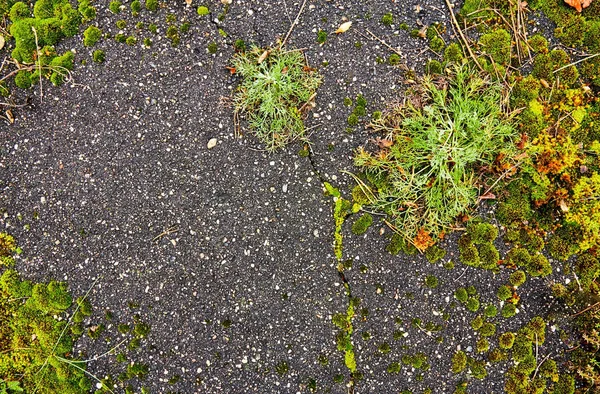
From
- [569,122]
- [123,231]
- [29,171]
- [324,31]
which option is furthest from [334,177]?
[29,171]

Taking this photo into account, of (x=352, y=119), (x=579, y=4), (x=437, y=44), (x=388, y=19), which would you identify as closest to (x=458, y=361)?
(x=352, y=119)

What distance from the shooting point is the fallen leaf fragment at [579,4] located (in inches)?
118

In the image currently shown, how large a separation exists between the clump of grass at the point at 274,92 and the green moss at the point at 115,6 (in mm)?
938

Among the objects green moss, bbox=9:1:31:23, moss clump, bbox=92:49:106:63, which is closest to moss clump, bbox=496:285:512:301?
moss clump, bbox=92:49:106:63

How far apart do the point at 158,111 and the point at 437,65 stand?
204 centimetres

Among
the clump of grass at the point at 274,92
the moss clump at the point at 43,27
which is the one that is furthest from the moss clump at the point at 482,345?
the moss clump at the point at 43,27

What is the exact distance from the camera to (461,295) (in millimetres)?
2924

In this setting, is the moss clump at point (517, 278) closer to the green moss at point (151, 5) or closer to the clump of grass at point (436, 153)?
the clump of grass at point (436, 153)

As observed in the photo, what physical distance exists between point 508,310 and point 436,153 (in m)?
1.22

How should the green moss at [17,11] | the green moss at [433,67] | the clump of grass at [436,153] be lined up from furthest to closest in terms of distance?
the green moss at [17,11], the green moss at [433,67], the clump of grass at [436,153]

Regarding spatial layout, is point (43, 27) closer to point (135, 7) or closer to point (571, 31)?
point (135, 7)

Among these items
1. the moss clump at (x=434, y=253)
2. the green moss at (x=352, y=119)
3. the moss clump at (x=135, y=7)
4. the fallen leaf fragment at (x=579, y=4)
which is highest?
the fallen leaf fragment at (x=579, y=4)

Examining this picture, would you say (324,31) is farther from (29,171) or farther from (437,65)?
(29,171)

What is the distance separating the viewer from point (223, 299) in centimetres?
293
